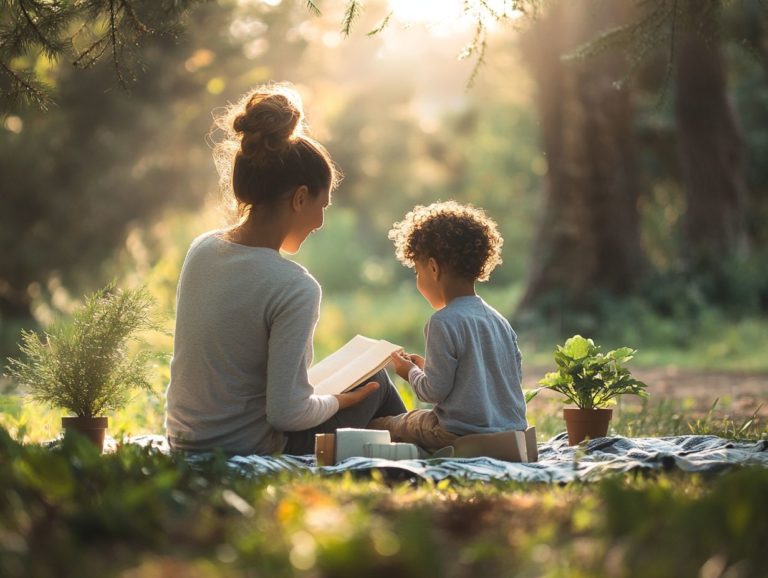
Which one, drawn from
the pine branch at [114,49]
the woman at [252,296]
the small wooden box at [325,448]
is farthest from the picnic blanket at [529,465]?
the pine branch at [114,49]

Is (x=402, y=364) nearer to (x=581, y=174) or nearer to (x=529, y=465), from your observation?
(x=529, y=465)

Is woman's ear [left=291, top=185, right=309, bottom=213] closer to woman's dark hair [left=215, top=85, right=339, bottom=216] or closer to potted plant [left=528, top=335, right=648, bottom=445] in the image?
woman's dark hair [left=215, top=85, right=339, bottom=216]

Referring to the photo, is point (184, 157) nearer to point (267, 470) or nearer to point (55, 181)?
point (55, 181)

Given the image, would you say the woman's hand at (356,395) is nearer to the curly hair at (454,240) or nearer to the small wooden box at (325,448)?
the small wooden box at (325,448)

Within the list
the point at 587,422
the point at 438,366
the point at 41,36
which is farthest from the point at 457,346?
the point at 41,36

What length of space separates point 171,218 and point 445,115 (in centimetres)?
2644

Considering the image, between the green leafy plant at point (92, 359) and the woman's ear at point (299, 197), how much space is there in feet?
3.21

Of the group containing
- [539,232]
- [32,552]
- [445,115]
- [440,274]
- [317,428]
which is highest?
[445,115]

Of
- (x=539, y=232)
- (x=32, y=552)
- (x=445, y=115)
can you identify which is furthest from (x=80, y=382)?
(x=445, y=115)

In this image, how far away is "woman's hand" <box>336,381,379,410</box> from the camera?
3.91m

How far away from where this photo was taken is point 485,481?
334 centimetres

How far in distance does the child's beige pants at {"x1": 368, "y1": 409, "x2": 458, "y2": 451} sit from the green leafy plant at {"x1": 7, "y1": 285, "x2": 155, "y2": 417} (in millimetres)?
1056

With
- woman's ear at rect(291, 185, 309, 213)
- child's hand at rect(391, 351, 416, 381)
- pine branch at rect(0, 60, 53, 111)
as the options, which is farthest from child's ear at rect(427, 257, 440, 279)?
pine branch at rect(0, 60, 53, 111)

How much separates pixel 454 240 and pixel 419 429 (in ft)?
2.53
